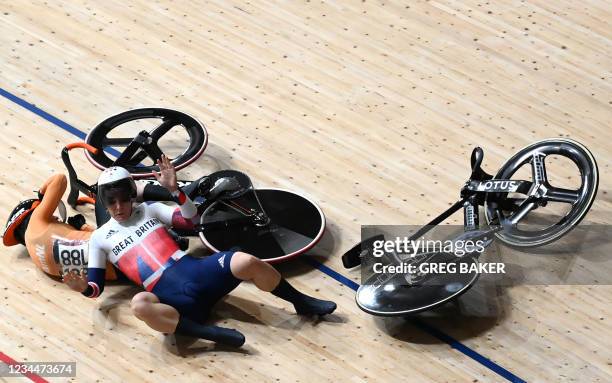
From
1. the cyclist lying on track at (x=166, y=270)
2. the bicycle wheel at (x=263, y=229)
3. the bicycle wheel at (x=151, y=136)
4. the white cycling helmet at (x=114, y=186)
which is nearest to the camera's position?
the cyclist lying on track at (x=166, y=270)

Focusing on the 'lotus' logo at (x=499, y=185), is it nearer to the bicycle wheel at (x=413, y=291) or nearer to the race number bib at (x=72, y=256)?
the bicycle wheel at (x=413, y=291)

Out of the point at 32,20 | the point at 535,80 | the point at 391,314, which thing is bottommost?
the point at 391,314

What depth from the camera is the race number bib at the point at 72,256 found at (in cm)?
722

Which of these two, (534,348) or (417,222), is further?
(417,222)

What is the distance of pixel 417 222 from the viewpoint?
7.87m

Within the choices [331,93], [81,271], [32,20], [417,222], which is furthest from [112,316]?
[32,20]

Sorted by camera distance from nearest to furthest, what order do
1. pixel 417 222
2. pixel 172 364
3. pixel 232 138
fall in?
1. pixel 172 364
2. pixel 417 222
3. pixel 232 138

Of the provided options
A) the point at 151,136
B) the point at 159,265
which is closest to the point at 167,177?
the point at 159,265

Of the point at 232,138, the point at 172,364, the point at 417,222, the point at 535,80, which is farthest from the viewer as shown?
the point at 535,80

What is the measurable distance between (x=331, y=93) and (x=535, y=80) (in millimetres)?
1529

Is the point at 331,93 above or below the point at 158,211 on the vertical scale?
above

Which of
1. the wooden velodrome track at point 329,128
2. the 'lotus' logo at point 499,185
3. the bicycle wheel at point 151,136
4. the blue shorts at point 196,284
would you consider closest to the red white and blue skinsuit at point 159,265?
the blue shorts at point 196,284

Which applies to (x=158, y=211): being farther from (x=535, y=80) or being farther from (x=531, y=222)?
(x=535, y=80)

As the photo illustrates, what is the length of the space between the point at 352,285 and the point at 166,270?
1.16 metres
